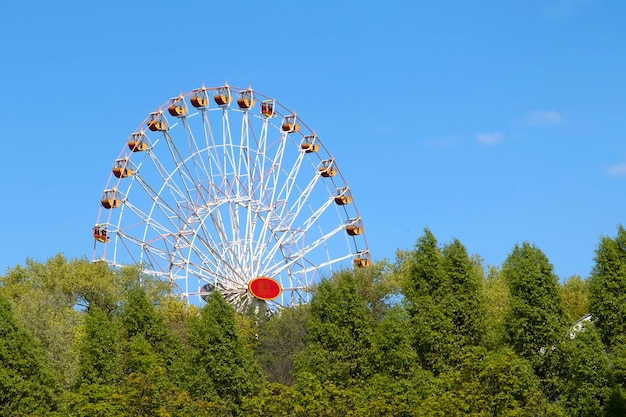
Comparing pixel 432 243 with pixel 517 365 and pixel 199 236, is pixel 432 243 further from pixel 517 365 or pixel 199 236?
pixel 199 236

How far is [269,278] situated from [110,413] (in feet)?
94.0

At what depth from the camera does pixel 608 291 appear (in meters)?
36.3

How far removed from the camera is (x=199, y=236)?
60156 mm

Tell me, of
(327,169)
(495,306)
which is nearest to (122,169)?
(327,169)

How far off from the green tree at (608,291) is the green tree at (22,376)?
16.7 metres

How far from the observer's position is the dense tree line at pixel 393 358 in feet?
108

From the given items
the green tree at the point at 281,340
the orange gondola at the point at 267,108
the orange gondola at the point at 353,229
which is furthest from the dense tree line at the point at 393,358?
the orange gondola at the point at 353,229

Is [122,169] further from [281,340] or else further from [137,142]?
[281,340]

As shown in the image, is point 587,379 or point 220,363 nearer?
point 587,379

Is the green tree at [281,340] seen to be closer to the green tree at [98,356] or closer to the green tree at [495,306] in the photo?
the green tree at [495,306]

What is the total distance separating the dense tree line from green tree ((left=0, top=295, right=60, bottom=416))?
4cm

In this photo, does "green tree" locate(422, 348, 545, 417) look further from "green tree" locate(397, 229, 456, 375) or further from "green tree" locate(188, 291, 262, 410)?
"green tree" locate(188, 291, 262, 410)

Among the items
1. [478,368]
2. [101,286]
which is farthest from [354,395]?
[101,286]

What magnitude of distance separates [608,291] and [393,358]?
6824 millimetres
